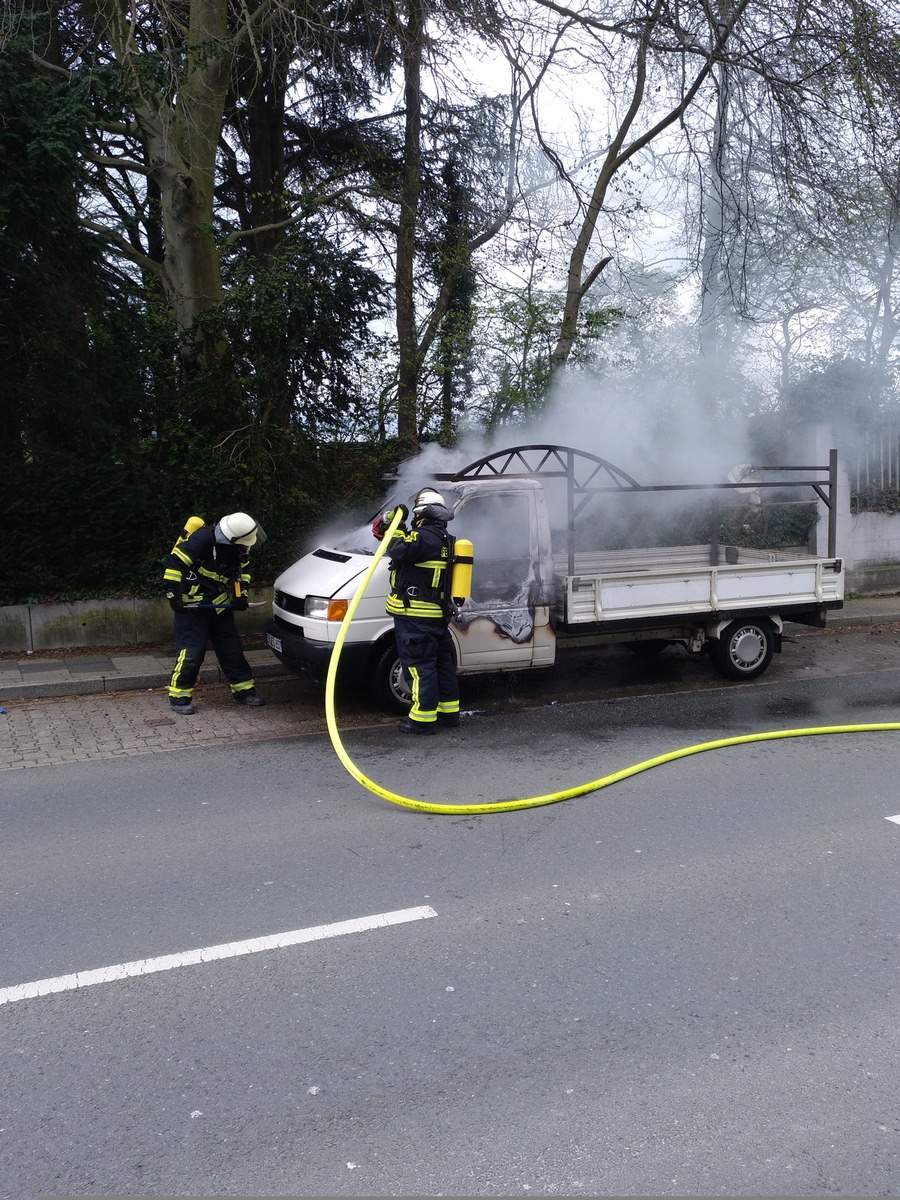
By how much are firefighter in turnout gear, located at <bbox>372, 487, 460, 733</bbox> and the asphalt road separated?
2.48 ft

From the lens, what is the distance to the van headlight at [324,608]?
7.64 metres

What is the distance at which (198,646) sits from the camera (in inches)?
319

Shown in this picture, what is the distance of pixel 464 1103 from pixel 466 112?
1299 centimetres

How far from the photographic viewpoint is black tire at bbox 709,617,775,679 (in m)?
9.09

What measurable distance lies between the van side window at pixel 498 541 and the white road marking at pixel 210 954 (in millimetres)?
3909

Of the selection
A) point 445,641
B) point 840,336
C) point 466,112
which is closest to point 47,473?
point 445,641

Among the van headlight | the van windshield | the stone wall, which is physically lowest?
the stone wall

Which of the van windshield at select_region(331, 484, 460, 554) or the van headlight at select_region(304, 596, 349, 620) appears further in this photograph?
the van windshield at select_region(331, 484, 460, 554)

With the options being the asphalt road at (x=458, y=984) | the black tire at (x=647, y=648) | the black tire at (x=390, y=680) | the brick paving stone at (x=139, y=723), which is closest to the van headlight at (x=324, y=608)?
the black tire at (x=390, y=680)

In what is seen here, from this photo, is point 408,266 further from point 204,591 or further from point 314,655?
point 314,655

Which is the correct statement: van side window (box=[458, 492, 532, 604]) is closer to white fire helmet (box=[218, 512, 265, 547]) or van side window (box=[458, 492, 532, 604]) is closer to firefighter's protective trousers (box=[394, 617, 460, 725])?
firefighter's protective trousers (box=[394, 617, 460, 725])

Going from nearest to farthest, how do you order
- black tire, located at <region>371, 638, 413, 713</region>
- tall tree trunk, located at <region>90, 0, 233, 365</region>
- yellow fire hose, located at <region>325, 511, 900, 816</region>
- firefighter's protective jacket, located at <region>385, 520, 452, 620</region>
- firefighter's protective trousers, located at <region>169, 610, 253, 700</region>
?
yellow fire hose, located at <region>325, 511, 900, 816</region> < firefighter's protective jacket, located at <region>385, 520, 452, 620</region> < black tire, located at <region>371, 638, 413, 713</region> < firefighter's protective trousers, located at <region>169, 610, 253, 700</region> < tall tree trunk, located at <region>90, 0, 233, 365</region>

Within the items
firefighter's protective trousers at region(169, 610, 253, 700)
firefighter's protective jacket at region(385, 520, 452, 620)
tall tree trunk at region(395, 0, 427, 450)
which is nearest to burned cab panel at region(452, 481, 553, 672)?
firefighter's protective jacket at region(385, 520, 452, 620)

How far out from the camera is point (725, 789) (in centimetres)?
607
